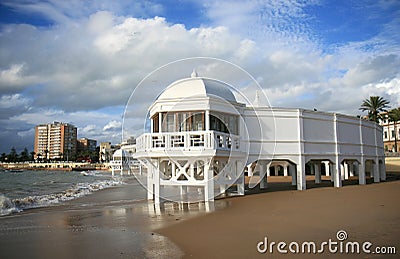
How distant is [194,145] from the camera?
14.9m

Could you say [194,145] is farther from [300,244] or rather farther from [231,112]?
[300,244]

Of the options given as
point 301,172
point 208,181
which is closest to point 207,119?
point 208,181

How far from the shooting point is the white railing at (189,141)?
46.1 ft

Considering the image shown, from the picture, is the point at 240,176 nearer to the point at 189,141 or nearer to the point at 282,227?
the point at 189,141

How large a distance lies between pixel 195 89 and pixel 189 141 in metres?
2.95

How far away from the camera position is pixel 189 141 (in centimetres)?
1430

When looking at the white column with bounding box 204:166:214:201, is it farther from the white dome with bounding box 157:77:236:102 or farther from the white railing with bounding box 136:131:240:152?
the white dome with bounding box 157:77:236:102

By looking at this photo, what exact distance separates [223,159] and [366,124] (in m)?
13.4

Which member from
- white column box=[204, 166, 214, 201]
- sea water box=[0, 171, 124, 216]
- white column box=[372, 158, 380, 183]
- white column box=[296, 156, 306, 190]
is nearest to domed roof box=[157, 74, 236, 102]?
white column box=[204, 166, 214, 201]

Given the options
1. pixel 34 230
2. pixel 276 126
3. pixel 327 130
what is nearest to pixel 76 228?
pixel 34 230

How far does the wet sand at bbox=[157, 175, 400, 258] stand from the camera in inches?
286

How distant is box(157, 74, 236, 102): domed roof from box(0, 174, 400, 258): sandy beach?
5285 mm

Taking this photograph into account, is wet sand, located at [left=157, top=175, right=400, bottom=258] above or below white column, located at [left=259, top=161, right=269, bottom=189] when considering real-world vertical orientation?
below

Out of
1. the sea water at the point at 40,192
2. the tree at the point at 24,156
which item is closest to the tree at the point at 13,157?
the tree at the point at 24,156
